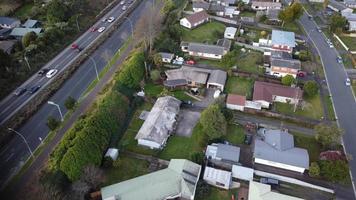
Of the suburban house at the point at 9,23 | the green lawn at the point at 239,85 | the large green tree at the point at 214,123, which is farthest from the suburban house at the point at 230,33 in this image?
the suburban house at the point at 9,23

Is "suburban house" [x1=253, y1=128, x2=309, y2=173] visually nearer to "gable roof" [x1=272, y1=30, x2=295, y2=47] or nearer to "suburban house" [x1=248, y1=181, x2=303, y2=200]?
"suburban house" [x1=248, y1=181, x2=303, y2=200]

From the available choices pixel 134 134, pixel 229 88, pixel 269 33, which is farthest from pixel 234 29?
pixel 134 134

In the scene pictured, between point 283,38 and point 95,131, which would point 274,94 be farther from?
point 95,131

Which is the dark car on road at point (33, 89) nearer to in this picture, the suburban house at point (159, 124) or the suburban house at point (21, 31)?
the suburban house at point (21, 31)

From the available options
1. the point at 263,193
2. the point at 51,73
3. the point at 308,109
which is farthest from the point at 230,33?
the point at 263,193

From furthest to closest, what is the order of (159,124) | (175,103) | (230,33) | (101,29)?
(101,29) → (230,33) → (175,103) → (159,124)

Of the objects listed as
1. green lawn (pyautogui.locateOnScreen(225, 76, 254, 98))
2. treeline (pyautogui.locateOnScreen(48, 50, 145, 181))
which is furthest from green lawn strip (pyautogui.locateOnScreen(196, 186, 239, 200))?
green lawn (pyautogui.locateOnScreen(225, 76, 254, 98))
